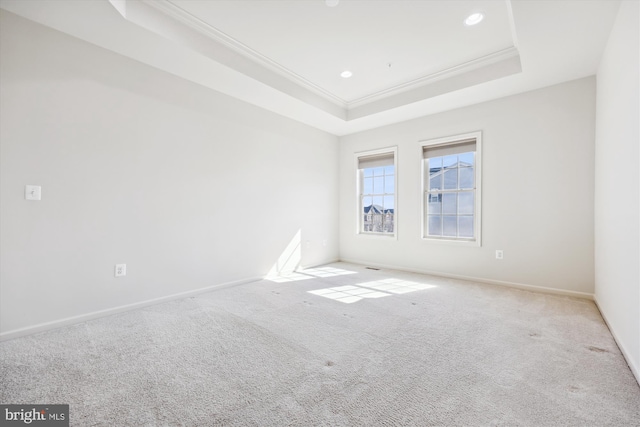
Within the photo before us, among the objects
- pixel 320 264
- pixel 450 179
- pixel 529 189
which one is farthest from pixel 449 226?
pixel 320 264

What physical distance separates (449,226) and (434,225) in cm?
23

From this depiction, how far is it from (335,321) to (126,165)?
105 inches

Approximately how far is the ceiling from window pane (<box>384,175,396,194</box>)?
137cm

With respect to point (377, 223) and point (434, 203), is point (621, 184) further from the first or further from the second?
point (377, 223)

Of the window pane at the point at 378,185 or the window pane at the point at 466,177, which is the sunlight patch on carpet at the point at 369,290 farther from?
the window pane at the point at 378,185

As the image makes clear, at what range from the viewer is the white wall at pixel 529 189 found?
3.30 metres

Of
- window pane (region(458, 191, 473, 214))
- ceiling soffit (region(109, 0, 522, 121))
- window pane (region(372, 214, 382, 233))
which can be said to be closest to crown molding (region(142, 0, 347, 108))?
ceiling soffit (region(109, 0, 522, 121))

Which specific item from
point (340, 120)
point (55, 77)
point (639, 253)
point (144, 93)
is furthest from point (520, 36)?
point (55, 77)

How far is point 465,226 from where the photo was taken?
4301 millimetres

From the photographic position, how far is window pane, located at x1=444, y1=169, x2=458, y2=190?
4.39m

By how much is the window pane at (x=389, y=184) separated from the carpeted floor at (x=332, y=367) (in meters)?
2.51

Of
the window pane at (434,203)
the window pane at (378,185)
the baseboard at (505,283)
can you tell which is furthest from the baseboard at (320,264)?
the window pane at (434,203)

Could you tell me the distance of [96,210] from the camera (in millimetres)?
2713

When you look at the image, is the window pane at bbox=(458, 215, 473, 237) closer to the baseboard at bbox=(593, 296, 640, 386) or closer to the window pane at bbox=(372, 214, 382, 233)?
the window pane at bbox=(372, 214, 382, 233)
